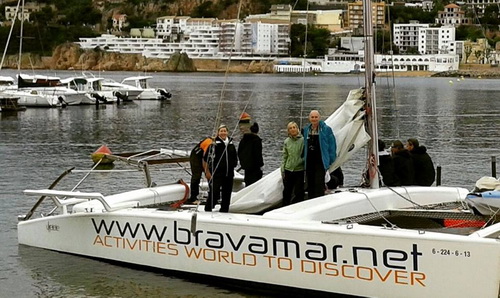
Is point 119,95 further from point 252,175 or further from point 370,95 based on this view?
point 370,95

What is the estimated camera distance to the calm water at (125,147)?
44.1ft

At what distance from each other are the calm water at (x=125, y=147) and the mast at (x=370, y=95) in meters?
2.59

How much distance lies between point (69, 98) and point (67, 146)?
1256 inches

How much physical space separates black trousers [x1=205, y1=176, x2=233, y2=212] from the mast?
6.41 feet

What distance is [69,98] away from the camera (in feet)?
220

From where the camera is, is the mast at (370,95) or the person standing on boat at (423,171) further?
the person standing on boat at (423,171)

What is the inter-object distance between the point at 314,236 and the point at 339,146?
225 centimetres

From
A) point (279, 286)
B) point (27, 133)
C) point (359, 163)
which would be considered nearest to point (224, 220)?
point (279, 286)

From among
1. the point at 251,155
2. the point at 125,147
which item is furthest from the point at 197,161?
the point at 125,147

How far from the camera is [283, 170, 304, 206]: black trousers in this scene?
13523 millimetres

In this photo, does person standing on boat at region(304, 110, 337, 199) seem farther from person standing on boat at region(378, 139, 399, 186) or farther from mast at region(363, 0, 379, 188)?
person standing on boat at region(378, 139, 399, 186)

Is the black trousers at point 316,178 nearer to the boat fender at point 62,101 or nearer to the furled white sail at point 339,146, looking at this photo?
the furled white sail at point 339,146

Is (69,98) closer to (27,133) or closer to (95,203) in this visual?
(27,133)

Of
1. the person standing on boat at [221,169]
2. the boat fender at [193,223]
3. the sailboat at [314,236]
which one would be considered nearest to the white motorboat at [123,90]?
the sailboat at [314,236]
